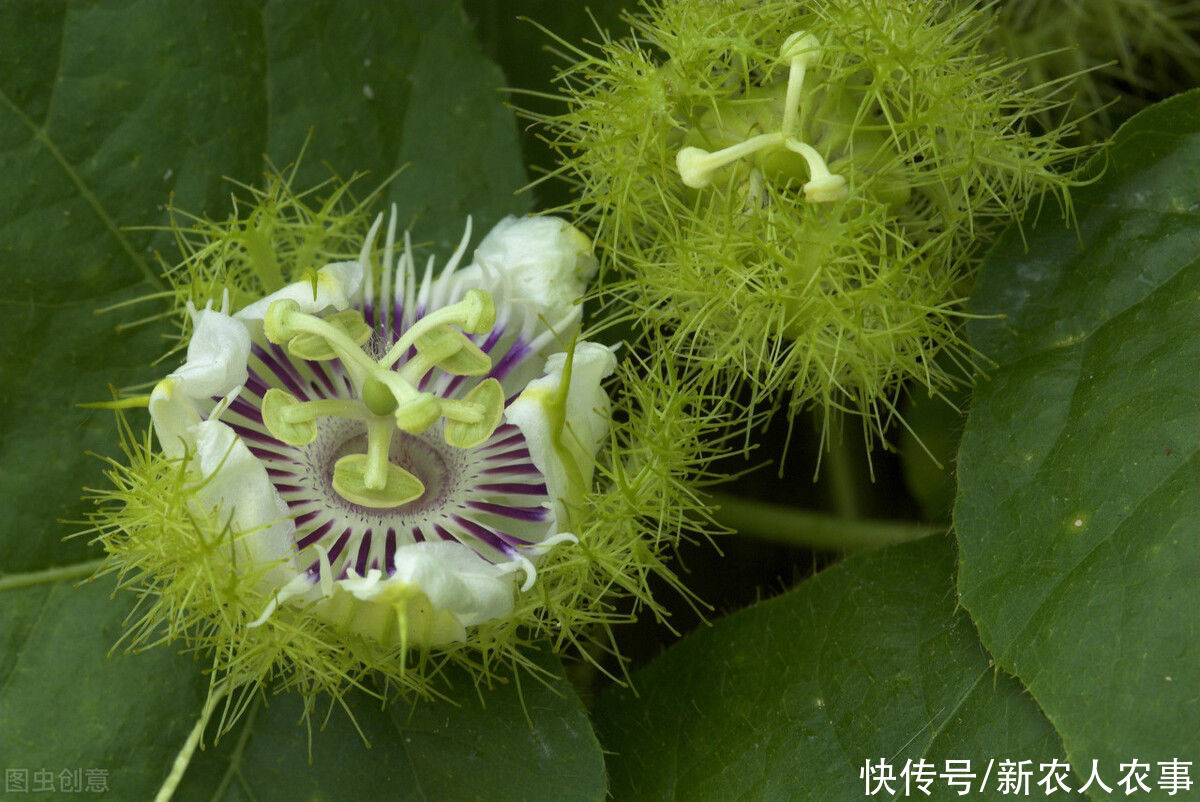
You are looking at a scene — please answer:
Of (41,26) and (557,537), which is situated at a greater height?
(41,26)

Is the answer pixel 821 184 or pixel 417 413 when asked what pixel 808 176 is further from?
pixel 417 413

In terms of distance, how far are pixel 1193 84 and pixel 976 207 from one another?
443 mm

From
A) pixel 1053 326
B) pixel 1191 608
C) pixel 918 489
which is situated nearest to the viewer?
pixel 1191 608

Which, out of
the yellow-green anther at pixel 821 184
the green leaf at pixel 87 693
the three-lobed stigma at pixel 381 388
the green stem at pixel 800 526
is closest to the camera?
the yellow-green anther at pixel 821 184

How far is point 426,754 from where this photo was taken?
1.02 meters

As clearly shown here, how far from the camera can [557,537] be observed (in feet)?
2.92

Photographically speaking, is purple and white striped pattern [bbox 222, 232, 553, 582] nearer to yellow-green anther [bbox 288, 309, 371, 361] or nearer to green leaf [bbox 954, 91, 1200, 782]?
yellow-green anther [bbox 288, 309, 371, 361]

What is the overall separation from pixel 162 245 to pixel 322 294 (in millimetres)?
251

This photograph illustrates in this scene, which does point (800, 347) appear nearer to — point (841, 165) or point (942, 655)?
point (841, 165)

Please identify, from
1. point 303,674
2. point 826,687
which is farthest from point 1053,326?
point 303,674

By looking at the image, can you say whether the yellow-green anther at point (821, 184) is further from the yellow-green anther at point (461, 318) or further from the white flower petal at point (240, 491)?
the white flower petal at point (240, 491)

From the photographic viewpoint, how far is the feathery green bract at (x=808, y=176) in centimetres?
88

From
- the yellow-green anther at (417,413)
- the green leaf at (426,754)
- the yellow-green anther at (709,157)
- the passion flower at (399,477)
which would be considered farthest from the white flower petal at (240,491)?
the yellow-green anther at (709,157)

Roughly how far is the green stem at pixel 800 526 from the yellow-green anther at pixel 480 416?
245mm
